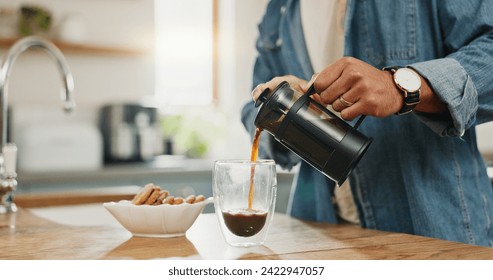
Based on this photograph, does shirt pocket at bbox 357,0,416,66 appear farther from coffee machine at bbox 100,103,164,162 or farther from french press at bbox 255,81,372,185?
coffee machine at bbox 100,103,164,162

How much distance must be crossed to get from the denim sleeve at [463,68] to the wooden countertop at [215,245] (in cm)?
24

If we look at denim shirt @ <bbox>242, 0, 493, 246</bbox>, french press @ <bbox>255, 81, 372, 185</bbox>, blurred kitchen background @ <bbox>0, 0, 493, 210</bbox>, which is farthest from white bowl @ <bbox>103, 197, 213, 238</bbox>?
blurred kitchen background @ <bbox>0, 0, 493, 210</bbox>

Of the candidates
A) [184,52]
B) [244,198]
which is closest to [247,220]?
[244,198]

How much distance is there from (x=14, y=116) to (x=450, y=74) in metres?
Result: 2.89

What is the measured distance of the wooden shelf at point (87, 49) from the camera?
364 cm

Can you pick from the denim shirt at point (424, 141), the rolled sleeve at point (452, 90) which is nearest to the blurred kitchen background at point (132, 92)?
the denim shirt at point (424, 141)

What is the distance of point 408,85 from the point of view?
3.58ft

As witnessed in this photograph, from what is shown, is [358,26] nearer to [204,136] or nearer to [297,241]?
[297,241]

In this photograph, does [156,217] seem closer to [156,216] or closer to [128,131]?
[156,216]

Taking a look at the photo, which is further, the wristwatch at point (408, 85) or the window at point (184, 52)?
the window at point (184, 52)

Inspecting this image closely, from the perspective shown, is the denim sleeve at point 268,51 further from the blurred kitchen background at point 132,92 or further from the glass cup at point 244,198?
the blurred kitchen background at point 132,92

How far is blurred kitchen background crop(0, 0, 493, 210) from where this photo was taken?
3346 mm

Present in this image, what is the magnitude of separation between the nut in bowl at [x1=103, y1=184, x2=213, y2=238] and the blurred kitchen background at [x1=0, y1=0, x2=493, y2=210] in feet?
6.70
